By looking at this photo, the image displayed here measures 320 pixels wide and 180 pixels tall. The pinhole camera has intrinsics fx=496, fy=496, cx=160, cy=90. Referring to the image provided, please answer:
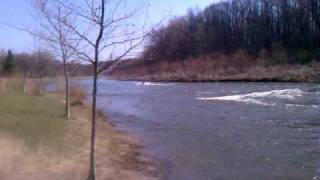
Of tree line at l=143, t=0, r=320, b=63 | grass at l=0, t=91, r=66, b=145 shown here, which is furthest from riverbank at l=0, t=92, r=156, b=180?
tree line at l=143, t=0, r=320, b=63

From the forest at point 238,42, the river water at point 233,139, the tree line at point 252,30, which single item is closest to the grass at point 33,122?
the river water at point 233,139

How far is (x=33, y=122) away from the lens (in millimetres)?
18312

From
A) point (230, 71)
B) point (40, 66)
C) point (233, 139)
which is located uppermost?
point (230, 71)

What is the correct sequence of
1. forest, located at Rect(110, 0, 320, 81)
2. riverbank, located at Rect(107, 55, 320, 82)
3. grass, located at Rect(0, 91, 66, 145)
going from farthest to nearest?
forest, located at Rect(110, 0, 320, 81) → riverbank, located at Rect(107, 55, 320, 82) → grass, located at Rect(0, 91, 66, 145)

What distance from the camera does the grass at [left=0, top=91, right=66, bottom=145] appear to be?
15.2 metres

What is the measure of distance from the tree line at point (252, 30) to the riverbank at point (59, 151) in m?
69.9

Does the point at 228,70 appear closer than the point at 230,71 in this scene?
No

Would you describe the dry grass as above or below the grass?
above

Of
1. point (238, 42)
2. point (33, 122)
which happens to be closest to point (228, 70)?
point (238, 42)

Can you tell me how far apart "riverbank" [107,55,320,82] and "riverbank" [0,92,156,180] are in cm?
276

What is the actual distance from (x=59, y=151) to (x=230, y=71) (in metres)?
68.1

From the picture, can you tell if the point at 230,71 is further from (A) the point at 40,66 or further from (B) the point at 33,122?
(B) the point at 33,122

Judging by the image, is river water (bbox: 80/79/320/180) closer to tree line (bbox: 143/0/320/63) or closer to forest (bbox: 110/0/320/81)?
forest (bbox: 110/0/320/81)

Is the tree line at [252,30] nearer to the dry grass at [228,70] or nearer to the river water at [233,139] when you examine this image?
the dry grass at [228,70]
